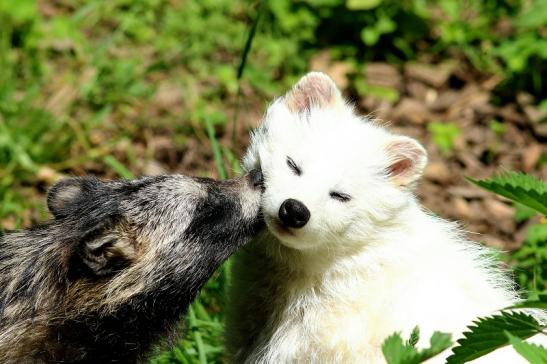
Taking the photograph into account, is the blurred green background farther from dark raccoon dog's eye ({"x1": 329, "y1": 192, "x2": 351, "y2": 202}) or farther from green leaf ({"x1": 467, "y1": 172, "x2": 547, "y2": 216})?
green leaf ({"x1": 467, "y1": 172, "x2": 547, "y2": 216})

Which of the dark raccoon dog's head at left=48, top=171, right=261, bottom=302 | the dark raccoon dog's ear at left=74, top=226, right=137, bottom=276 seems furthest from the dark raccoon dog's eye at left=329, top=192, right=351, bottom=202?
the dark raccoon dog's ear at left=74, top=226, right=137, bottom=276

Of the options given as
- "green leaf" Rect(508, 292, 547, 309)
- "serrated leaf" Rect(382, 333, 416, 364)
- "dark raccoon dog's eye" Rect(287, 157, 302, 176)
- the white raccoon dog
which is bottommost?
the white raccoon dog

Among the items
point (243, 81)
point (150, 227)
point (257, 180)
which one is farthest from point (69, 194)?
point (243, 81)

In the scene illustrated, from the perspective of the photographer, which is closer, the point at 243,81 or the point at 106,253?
the point at 106,253

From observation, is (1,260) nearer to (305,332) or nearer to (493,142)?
(305,332)

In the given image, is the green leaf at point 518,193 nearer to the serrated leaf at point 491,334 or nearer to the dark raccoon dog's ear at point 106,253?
the serrated leaf at point 491,334

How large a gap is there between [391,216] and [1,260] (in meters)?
2.20

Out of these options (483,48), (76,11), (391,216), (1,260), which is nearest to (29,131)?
Result: (76,11)

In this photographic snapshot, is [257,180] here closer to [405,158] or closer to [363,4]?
[405,158]

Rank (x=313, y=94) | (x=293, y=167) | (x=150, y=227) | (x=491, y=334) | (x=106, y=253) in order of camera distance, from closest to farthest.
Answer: (x=491, y=334) < (x=106, y=253) < (x=150, y=227) < (x=293, y=167) < (x=313, y=94)

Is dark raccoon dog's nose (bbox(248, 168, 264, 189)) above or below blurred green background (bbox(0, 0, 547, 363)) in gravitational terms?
above

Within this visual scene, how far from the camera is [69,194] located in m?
5.02

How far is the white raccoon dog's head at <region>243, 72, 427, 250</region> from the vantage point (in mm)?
4664

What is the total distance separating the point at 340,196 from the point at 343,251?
1.10ft
